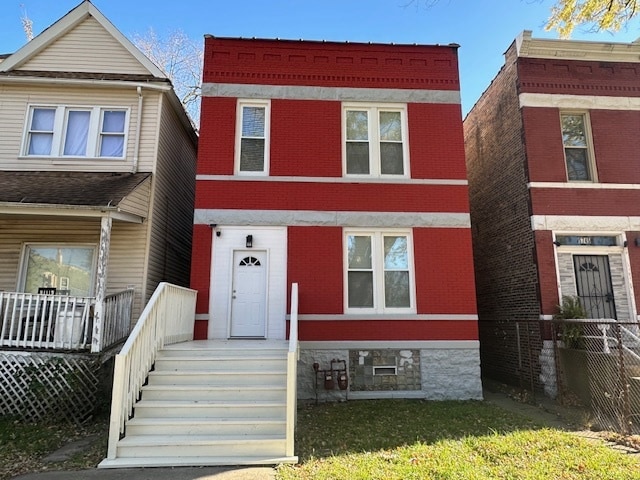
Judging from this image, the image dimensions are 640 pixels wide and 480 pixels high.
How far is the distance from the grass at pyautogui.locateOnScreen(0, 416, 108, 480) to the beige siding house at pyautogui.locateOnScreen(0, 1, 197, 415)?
1913 mm

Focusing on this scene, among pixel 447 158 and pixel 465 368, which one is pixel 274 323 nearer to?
pixel 465 368

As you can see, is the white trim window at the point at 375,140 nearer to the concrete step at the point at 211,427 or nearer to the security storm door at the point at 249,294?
the security storm door at the point at 249,294

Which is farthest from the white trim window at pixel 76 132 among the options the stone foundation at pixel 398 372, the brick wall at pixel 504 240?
the brick wall at pixel 504 240

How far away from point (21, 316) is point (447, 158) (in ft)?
30.0

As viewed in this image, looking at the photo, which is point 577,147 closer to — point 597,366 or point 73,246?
point 597,366

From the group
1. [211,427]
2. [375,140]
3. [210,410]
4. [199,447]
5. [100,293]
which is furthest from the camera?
[375,140]

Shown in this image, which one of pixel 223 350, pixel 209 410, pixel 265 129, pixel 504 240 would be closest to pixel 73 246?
pixel 223 350

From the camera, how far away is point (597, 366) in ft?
26.0

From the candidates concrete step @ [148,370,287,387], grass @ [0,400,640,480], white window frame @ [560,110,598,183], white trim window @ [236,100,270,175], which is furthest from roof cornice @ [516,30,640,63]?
concrete step @ [148,370,287,387]

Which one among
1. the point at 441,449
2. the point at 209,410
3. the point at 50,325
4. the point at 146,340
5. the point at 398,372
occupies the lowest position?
the point at 441,449

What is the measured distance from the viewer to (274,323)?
8.62 meters

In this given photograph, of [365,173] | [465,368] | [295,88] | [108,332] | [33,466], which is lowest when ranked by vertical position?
[33,466]

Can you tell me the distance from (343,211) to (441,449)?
5.17m

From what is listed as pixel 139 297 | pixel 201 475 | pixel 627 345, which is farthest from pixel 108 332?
pixel 627 345
